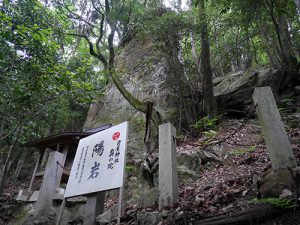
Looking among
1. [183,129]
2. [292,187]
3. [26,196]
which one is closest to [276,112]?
[292,187]

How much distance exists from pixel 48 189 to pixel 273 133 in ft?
18.8

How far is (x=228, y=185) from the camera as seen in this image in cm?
493

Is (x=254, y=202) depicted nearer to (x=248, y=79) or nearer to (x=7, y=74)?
(x=7, y=74)

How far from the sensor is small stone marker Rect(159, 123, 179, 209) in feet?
14.4

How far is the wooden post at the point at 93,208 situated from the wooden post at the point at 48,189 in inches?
98.3

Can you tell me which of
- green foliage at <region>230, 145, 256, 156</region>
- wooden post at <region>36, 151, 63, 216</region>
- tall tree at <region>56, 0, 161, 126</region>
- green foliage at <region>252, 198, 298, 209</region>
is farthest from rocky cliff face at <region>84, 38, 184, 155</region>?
green foliage at <region>252, 198, 298, 209</region>

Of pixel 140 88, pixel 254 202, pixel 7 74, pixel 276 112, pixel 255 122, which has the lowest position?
pixel 254 202

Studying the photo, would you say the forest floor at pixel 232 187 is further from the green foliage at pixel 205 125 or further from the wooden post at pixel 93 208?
the wooden post at pixel 93 208

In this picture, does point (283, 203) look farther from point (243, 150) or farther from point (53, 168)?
point (53, 168)

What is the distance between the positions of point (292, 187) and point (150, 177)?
13.9ft

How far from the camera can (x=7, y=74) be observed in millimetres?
6629

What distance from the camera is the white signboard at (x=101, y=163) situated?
15.2 ft

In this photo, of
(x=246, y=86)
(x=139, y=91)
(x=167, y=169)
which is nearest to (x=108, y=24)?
(x=139, y=91)

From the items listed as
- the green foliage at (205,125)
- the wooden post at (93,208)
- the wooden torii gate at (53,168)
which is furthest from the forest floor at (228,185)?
the wooden torii gate at (53,168)
